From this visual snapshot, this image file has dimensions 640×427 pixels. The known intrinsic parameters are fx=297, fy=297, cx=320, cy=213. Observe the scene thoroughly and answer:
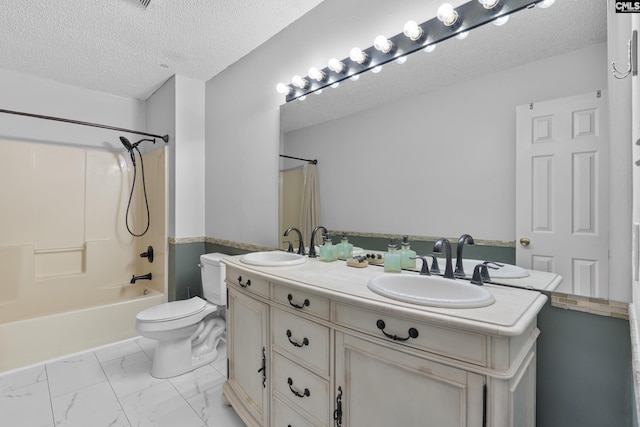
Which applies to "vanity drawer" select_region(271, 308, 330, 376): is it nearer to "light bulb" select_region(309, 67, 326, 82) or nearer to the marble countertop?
the marble countertop

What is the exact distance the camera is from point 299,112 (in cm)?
207

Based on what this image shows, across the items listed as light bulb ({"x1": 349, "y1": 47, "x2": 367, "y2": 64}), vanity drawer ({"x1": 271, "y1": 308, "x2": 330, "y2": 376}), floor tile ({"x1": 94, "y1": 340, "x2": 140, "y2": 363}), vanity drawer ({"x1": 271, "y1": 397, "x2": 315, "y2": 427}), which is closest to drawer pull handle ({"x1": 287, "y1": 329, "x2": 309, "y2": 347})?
vanity drawer ({"x1": 271, "y1": 308, "x2": 330, "y2": 376})

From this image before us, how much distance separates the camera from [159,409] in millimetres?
1750

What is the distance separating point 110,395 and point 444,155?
2418 mm

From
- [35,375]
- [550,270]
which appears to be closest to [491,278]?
[550,270]

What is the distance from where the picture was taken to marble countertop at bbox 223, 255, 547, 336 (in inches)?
31.3

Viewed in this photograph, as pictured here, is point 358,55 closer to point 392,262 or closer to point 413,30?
point 413,30

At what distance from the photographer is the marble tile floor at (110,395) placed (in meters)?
1.66

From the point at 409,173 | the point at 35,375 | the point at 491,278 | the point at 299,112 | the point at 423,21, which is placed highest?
the point at 423,21

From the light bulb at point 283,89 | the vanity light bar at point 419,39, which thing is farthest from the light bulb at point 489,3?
the light bulb at point 283,89

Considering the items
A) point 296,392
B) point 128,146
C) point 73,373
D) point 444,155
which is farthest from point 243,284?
point 128,146

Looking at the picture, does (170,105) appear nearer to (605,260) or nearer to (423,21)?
(423,21)

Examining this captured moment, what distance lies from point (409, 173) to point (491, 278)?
0.58 m

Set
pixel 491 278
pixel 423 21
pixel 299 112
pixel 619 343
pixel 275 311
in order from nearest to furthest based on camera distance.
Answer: pixel 619 343 → pixel 491 278 → pixel 275 311 → pixel 423 21 → pixel 299 112
